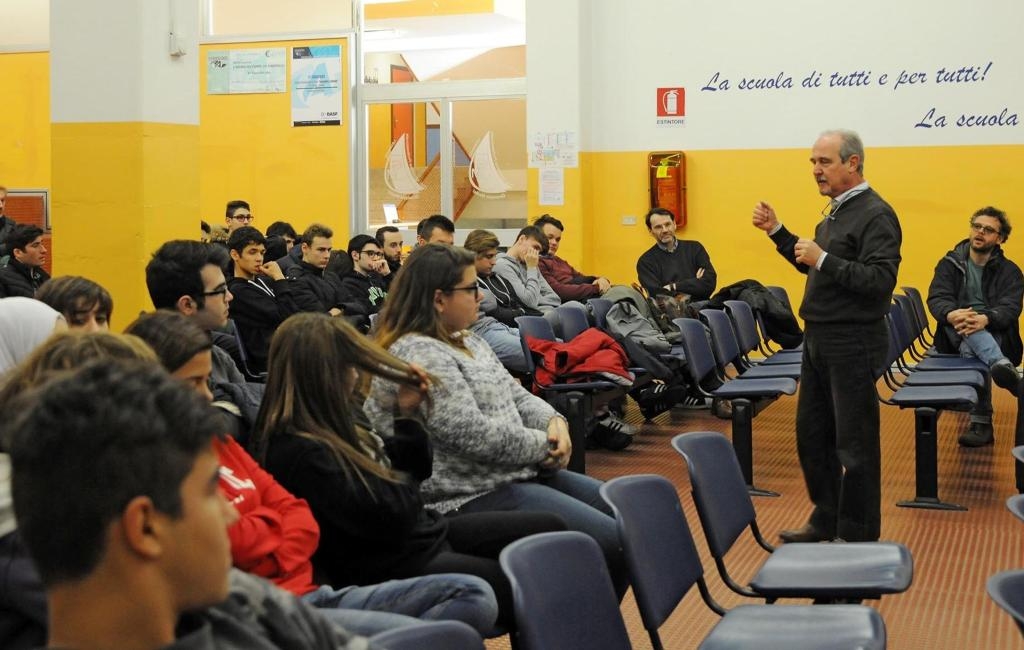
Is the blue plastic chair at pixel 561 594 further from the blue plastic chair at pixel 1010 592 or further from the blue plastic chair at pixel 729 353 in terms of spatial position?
the blue plastic chair at pixel 729 353

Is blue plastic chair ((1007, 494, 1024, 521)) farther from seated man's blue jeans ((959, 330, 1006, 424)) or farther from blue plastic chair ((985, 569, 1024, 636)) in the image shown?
seated man's blue jeans ((959, 330, 1006, 424))

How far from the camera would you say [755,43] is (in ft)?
33.3

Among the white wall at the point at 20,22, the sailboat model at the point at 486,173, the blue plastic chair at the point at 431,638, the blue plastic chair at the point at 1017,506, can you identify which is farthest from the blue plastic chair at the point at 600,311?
the white wall at the point at 20,22

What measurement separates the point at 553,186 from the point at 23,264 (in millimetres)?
4609

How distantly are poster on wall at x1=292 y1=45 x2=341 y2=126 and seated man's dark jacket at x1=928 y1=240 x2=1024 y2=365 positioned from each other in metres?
6.23

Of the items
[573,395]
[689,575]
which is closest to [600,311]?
[573,395]

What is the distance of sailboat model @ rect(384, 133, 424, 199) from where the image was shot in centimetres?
1150

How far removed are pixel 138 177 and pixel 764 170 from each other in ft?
18.0

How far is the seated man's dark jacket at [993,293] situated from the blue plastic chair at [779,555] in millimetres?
3932

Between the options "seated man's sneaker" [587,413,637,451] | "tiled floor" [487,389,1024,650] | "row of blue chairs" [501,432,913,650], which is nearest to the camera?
"row of blue chairs" [501,432,913,650]

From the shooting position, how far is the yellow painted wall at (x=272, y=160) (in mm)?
11484

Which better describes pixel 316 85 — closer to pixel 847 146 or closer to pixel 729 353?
pixel 729 353

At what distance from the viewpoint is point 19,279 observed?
7.49 m

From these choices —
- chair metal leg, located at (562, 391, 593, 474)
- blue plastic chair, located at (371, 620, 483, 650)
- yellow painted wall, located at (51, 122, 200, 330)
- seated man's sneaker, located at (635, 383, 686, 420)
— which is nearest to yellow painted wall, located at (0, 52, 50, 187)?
yellow painted wall, located at (51, 122, 200, 330)
